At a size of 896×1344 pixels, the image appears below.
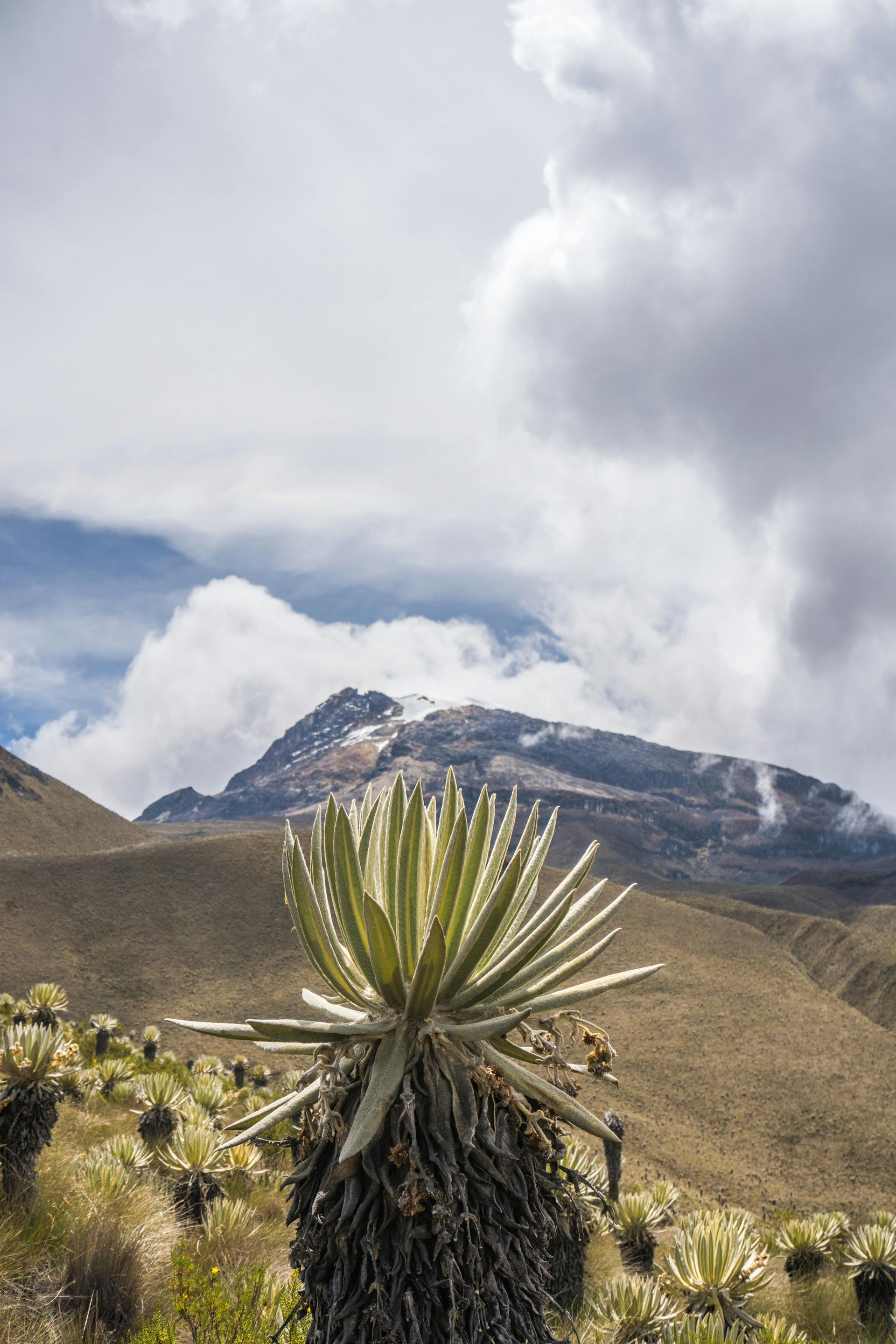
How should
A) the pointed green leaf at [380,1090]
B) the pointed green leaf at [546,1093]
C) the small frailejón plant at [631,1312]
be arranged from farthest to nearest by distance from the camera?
1. the small frailejón plant at [631,1312]
2. the pointed green leaf at [546,1093]
3. the pointed green leaf at [380,1090]

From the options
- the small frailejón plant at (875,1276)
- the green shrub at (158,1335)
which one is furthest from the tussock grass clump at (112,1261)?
the small frailejón plant at (875,1276)

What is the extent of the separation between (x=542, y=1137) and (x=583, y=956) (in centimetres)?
48

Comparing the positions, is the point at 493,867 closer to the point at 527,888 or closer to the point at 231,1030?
the point at 527,888

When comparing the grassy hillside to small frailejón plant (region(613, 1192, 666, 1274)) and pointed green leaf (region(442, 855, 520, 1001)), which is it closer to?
small frailejón plant (region(613, 1192, 666, 1274))

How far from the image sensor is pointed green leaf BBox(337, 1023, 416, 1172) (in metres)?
1.73

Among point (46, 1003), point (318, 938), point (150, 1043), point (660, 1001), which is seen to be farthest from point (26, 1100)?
point (660, 1001)

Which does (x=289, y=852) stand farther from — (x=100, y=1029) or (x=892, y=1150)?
(x=892, y=1150)

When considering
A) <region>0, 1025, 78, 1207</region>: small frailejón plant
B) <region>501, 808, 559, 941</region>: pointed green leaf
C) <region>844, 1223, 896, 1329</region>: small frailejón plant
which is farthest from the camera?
<region>844, 1223, 896, 1329</region>: small frailejón plant

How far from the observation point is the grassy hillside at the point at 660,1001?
33625 mm

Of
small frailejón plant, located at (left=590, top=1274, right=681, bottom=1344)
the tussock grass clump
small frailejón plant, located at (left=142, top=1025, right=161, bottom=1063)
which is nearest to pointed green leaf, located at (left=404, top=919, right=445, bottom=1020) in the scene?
the tussock grass clump

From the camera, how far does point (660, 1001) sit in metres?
51.4

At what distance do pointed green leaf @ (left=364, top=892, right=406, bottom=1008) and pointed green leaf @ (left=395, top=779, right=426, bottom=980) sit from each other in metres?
0.07

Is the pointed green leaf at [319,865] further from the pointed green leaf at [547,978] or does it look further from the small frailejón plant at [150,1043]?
the small frailejón plant at [150,1043]

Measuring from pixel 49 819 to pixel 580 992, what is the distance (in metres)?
114
